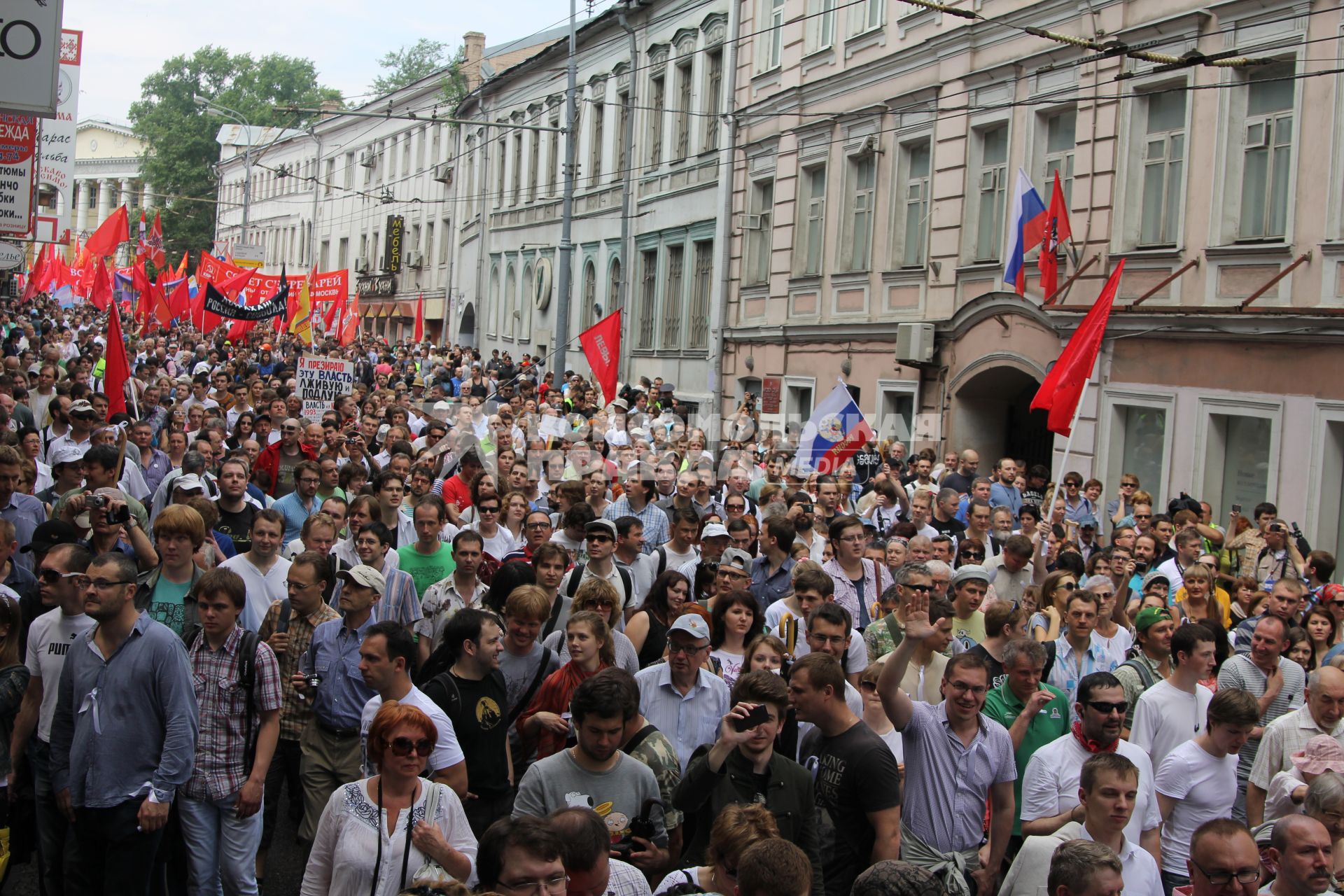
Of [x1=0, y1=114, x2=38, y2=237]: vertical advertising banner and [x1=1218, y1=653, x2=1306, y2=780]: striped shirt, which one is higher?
[x1=0, y1=114, x2=38, y2=237]: vertical advertising banner

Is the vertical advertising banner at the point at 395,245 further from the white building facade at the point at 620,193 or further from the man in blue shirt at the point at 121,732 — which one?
the man in blue shirt at the point at 121,732

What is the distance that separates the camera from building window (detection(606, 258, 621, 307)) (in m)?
36.1

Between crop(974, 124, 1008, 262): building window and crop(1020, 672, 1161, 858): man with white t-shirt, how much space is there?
14963 mm

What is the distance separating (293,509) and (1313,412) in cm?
1040

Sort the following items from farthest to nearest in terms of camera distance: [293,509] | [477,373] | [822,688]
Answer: [477,373]
[293,509]
[822,688]

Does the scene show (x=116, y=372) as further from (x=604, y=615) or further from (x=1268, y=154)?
(x=1268, y=154)

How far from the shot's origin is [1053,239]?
18.2 m

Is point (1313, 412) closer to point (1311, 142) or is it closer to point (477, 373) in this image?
point (1311, 142)

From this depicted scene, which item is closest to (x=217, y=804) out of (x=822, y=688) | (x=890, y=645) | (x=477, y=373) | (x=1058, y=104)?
(x=822, y=688)

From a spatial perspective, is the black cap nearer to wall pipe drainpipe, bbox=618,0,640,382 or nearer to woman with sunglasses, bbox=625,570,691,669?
woman with sunglasses, bbox=625,570,691,669

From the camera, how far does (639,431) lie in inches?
719

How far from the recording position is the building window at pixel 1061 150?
18.8 m

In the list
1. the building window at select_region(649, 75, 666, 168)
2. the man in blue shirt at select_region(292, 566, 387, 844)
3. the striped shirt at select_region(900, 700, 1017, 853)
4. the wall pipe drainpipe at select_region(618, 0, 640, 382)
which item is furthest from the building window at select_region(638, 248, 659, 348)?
the striped shirt at select_region(900, 700, 1017, 853)

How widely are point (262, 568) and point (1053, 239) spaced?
506 inches
